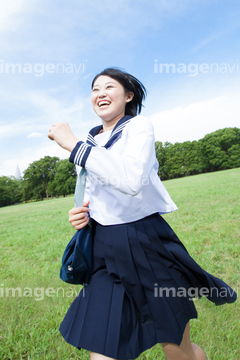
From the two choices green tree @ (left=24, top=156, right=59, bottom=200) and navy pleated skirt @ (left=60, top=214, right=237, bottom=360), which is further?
green tree @ (left=24, top=156, right=59, bottom=200)

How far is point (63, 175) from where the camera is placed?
4500 centimetres

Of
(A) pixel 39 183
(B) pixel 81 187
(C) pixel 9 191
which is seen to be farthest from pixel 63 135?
(C) pixel 9 191

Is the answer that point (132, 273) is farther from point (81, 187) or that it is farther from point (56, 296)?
point (56, 296)

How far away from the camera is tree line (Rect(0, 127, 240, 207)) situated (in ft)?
166

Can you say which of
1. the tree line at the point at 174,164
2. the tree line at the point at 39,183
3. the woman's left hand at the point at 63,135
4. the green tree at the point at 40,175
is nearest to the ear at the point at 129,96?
the woman's left hand at the point at 63,135

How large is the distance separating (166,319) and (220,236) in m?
4.11

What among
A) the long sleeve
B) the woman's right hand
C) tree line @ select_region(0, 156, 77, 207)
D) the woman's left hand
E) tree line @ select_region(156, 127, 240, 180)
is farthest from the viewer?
tree line @ select_region(156, 127, 240, 180)

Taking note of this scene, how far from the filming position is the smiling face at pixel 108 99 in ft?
4.89

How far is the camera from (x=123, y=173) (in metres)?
1.04

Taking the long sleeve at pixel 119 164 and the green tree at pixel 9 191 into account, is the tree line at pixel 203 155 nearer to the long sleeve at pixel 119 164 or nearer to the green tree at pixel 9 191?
the green tree at pixel 9 191

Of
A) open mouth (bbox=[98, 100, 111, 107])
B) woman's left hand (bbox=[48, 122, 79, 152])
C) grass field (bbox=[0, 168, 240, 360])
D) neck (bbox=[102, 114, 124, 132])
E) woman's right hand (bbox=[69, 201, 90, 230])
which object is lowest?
grass field (bbox=[0, 168, 240, 360])

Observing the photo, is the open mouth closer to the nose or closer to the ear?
the nose

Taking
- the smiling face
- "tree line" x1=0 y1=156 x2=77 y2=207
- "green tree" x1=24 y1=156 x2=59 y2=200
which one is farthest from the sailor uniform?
"green tree" x1=24 y1=156 x2=59 y2=200

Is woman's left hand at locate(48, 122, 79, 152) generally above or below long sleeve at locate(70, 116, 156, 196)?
above
